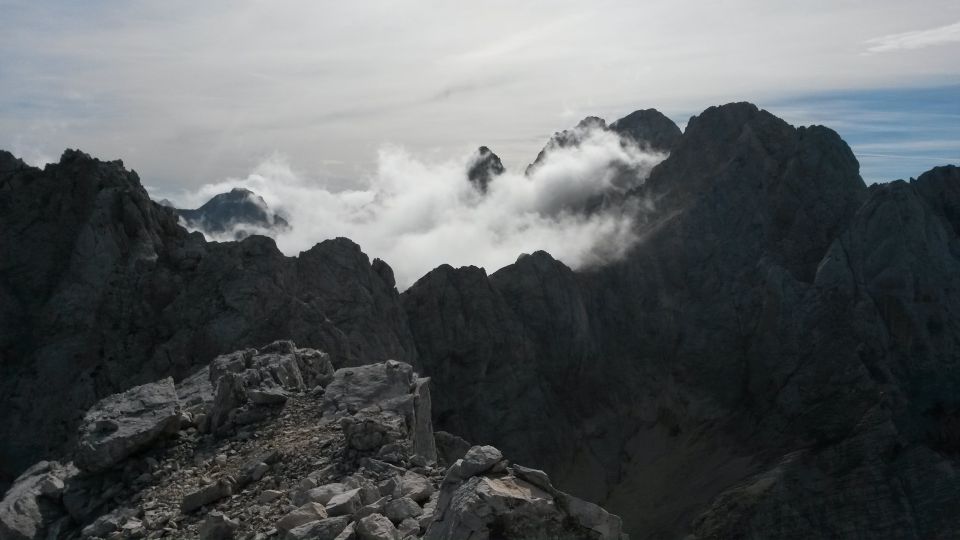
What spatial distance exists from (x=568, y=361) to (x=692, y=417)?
80.3ft

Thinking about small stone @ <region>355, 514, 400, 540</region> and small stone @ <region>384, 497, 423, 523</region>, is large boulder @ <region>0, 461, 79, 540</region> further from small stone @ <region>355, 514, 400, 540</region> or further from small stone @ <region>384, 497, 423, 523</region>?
small stone @ <region>355, 514, 400, 540</region>

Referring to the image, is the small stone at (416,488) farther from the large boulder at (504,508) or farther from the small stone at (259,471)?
the small stone at (259,471)

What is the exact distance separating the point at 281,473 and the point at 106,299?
52116 mm

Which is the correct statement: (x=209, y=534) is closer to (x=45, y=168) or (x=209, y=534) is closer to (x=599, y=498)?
(x=45, y=168)

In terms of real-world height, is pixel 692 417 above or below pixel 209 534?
below

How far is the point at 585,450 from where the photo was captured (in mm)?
139375

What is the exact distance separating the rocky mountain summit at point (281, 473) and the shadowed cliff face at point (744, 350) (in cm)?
8635

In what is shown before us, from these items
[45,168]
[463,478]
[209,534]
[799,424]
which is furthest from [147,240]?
[799,424]

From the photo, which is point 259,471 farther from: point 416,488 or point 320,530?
point 320,530

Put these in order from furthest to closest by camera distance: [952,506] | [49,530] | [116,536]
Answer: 1. [952,506]
2. [49,530]
3. [116,536]

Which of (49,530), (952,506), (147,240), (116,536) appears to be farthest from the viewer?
(952,506)

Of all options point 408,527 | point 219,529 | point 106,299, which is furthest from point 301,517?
point 106,299

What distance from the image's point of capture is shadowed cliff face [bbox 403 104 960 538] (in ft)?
356

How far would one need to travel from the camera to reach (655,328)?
152375 mm
